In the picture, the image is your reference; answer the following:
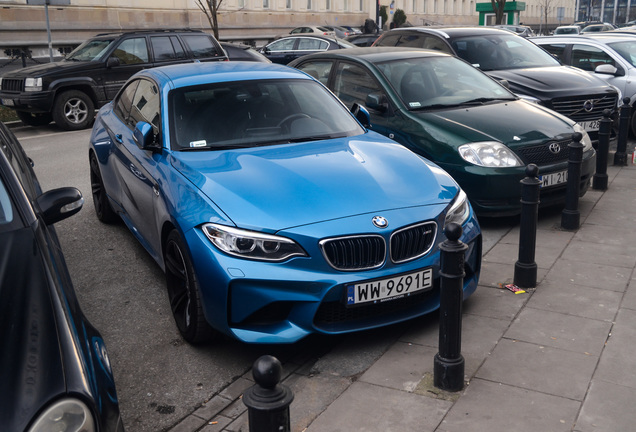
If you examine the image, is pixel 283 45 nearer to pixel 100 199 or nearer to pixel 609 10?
pixel 100 199

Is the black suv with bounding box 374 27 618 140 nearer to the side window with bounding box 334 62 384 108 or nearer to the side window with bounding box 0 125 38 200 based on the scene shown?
the side window with bounding box 334 62 384 108

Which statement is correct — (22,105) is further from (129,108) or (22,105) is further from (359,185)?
(359,185)

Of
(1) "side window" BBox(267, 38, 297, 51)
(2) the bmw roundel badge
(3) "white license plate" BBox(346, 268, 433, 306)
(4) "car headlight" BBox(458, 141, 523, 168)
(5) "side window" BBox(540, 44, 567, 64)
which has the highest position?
(5) "side window" BBox(540, 44, 567, 64)

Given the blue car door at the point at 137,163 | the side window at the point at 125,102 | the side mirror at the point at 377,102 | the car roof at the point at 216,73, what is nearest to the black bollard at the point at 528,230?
the car roof at the point at 216,73

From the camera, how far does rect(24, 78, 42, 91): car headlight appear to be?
13.0m

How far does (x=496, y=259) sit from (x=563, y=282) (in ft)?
2.31

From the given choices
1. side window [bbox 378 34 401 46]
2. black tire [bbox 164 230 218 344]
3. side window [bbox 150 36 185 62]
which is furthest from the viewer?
side window [bbox 150 36 185 62]

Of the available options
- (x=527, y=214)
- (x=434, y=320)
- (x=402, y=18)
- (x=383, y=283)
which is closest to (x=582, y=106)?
(x=527, y=214)

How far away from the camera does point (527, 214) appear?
4891 mm

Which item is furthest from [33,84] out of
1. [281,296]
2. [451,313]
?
[451,313]

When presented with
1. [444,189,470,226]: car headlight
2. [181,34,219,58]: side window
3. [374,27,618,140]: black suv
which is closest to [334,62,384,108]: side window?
[374,27,618,140]: black suv

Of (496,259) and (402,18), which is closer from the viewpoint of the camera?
(496,259)

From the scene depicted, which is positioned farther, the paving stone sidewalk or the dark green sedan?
the dark green sedan

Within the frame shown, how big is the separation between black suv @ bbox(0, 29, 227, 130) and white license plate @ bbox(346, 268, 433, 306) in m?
10.9
